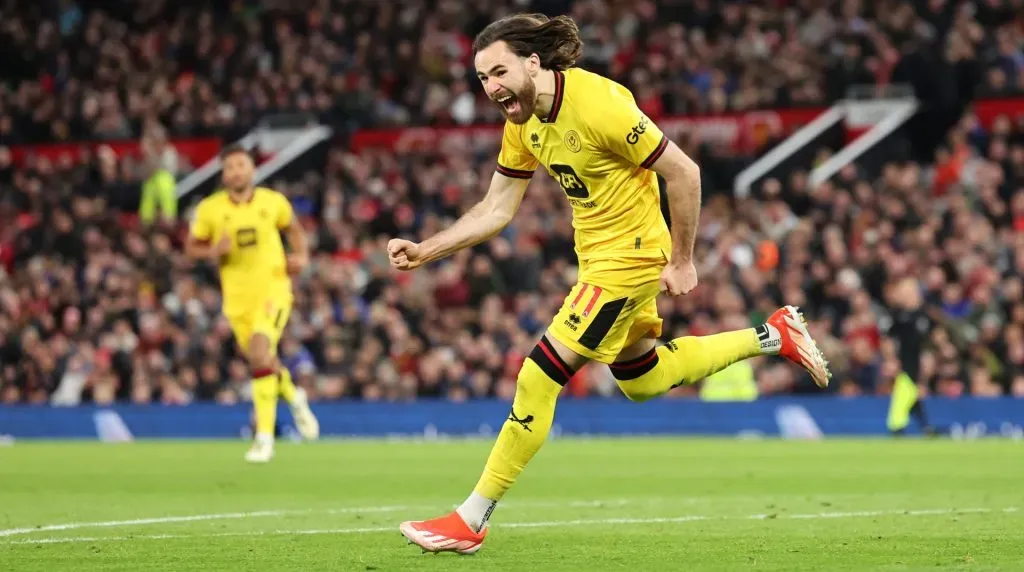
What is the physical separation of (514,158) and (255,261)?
7095mm

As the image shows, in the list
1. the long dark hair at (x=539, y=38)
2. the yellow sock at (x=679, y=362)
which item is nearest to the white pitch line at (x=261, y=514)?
the yellow sock at (x=679, y=362)

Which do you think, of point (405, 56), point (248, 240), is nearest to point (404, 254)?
point (248, 240)

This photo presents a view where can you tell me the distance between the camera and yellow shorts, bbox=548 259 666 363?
7.77m

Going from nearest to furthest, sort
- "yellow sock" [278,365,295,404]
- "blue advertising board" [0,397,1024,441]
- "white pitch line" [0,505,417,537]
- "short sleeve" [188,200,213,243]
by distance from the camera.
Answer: "white pitch line" [0,505,417,537], "short sleeve" [188,200,213,243], "yellow sock" [278,365,295,404], "blue advertising board" [0,397,1024,441]

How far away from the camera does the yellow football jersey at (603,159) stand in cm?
768

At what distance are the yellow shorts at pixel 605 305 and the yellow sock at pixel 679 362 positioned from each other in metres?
0.52

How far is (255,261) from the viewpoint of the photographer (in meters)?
15.1

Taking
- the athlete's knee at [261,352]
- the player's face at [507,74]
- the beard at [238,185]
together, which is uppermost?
the player's face at [507,74]

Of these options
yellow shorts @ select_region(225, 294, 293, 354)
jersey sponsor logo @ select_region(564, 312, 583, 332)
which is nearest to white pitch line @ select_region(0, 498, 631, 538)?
jersey sponsor logo @ select_region(564, 312, 583, 332)

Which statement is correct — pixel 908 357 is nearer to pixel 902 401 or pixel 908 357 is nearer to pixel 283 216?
pixel 902 401

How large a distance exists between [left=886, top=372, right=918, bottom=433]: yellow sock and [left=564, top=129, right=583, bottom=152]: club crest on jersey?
12.1 m

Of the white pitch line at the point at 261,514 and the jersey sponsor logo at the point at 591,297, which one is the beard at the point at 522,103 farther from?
the white pitch line at the point at 261,514

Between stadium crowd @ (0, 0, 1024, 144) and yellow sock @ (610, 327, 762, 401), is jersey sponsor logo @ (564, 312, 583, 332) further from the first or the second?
stadium crowd @ (0, 0, 1024, 144)

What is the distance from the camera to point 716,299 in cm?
2156
